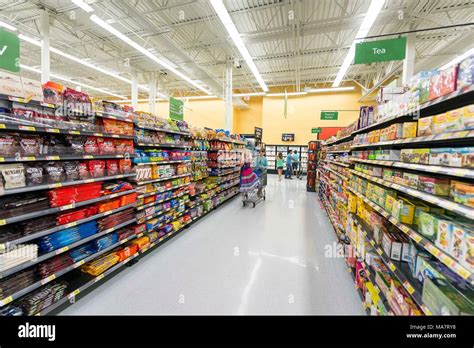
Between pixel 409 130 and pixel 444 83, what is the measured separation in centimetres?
48

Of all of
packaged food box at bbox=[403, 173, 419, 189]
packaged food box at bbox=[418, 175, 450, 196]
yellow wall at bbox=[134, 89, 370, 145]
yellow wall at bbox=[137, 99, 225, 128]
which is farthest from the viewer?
yellow wall at bbox=[137, 99, 225, 128]

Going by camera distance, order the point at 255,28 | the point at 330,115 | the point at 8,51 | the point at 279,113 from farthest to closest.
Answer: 1. the point at 279,113
2. the point at 330,115
3. the point at 255,28
4. the point at 8,51

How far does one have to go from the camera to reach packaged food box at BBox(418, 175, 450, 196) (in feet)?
4.71

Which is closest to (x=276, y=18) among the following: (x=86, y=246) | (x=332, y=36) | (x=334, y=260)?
(x=332, y=36)

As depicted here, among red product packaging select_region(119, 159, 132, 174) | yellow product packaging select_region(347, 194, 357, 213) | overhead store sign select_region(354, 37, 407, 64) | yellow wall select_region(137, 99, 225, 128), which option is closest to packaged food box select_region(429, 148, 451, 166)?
yellow product packaging select_region(347, 194, 357, 213)

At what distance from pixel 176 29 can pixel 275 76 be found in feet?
22.1

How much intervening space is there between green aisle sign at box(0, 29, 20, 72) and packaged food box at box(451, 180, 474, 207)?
3916 millimetres

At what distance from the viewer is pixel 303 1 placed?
19.0ft

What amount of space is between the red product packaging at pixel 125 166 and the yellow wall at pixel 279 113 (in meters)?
13.6

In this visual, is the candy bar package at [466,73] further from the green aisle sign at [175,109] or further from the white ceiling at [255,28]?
the white ceiling at [255,28]

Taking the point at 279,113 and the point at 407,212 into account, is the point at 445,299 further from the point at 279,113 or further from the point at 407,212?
the point at 279,113

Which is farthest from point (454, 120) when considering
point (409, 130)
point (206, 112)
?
point (206, 112)

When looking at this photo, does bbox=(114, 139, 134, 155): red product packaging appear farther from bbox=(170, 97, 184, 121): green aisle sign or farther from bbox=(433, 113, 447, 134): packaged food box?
bbox=(433, 113, 447, 134): packaged food box

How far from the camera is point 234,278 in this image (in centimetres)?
279
